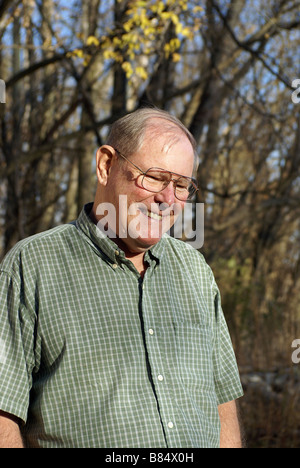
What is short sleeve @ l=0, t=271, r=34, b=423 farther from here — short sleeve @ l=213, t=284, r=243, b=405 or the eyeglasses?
short sleeve @ l=213, t=284, r=243, b=405

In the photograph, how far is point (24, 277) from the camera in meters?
1.93

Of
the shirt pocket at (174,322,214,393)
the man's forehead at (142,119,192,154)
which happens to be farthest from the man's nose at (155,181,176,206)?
the shirt pocket at (174,322,214,393)

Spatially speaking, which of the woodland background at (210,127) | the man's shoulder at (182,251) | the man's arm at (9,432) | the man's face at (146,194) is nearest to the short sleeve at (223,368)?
the man's shoulder at (182,251)

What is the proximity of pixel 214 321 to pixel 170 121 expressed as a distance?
71 cm

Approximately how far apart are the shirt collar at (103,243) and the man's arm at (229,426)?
1.90 ft

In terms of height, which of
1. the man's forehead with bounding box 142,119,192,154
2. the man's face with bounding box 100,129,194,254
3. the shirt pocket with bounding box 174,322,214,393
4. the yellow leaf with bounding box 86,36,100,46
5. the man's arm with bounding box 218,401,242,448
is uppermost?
the yellow leaf with bounding box 86,36,100,46

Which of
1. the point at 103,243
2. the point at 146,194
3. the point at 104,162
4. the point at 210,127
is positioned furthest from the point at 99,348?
the point at 210,127

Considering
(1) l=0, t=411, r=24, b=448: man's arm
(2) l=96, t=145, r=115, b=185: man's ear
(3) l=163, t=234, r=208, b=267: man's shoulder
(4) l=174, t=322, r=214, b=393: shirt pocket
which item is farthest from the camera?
(3) l=163, t=234, r=208, b=267: man's shoulder

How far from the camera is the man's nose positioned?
2.10 meters

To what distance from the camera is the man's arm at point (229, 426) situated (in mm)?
2205

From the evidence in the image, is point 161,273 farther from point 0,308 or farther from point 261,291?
point 261,291

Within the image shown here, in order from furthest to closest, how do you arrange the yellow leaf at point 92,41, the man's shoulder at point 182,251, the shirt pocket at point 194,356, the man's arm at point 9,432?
the yellow leaf at point 92,41 < the man's shoulder at point 182,251 < the shirt pocket at point 194,356 < the man's arm at point 9,432

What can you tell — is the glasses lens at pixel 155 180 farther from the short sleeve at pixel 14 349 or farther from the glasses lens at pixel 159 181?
the short sleeve at pixel 14 349

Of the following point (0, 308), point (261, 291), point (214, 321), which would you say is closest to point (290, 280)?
point (261, 291)
